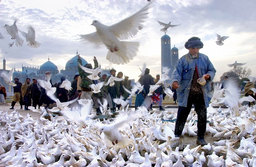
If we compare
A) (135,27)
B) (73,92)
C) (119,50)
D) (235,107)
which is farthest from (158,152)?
(73,92)

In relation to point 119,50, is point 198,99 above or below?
below

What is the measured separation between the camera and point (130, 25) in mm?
5391

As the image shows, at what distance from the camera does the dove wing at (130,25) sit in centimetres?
516

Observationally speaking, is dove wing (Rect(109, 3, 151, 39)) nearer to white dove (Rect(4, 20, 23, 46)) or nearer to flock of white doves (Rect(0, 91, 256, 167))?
flock of white doves (Rect(0, 91, 256, 167))

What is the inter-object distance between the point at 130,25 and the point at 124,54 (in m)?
1.07

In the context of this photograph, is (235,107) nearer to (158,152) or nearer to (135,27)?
(135,27)

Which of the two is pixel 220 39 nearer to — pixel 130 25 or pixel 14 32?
pixel 130 25

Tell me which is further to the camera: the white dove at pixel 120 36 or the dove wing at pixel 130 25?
the white dove at pixel 120 36

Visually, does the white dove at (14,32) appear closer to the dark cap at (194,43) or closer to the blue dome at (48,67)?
the dark cap at (194,43)

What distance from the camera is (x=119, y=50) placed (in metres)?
6.21

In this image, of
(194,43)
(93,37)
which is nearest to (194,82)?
(194,43)

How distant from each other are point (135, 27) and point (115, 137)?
249 centimetres

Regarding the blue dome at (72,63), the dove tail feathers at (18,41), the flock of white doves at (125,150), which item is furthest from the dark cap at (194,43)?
the blue dome at (72,63)

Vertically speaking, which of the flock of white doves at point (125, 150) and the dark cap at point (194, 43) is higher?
the dark cap at point (194, 43)
